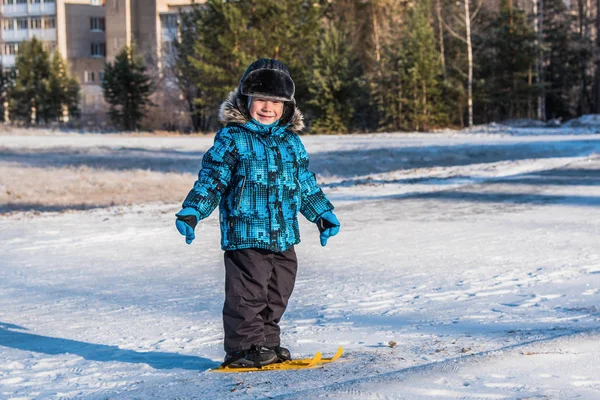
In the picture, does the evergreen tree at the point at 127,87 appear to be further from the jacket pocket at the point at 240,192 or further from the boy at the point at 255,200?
the jacket pocket at the point at 240,192

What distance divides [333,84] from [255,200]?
40.1 m

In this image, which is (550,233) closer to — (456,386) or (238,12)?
(456,386)

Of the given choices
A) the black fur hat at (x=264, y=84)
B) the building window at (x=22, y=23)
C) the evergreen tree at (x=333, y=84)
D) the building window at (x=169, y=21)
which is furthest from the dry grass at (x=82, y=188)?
the building window at (x=22, y=23)

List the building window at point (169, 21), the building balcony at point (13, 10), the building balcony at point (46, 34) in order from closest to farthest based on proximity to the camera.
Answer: the building window at point (169, 21)
the building balcony at point (46, 34)
the building balcony at point (13, 10)

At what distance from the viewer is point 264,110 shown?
4129 mm

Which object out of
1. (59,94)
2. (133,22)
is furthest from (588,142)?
(133,22)

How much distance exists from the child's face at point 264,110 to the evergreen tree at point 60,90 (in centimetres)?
6168

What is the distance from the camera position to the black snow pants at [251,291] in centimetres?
405

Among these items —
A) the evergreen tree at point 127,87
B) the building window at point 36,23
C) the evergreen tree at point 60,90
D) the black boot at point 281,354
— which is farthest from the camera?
the building window at point 36,23

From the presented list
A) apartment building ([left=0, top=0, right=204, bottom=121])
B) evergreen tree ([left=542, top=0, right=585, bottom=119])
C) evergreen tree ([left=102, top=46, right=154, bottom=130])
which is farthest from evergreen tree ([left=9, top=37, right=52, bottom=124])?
evergreen tree ([left=542, top=0, right=585, bottom=119])

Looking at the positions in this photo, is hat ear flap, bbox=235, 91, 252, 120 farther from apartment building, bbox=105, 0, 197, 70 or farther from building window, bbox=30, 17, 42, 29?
building window, bbox=30, 17, 42, 29

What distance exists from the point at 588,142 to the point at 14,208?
17322mm

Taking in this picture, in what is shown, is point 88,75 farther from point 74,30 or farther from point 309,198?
point 309,198

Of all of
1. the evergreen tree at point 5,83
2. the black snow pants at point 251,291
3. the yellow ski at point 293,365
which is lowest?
the yellow ski at point 293,365
